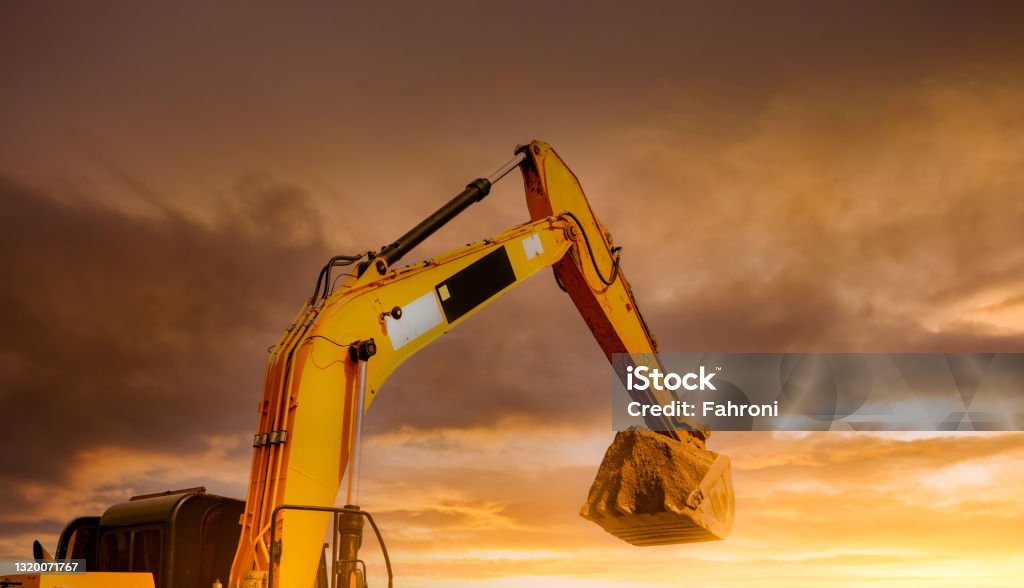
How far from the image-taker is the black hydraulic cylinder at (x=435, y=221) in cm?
866

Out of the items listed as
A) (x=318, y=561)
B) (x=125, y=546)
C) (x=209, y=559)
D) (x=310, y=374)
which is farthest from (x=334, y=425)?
(x=125, y=546)

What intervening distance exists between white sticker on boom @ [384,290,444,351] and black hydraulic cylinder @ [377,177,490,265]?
1.58ft

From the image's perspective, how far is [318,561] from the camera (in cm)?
714

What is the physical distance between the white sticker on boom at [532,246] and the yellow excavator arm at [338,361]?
0.01m

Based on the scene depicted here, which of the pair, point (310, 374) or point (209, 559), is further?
point (209, 559)

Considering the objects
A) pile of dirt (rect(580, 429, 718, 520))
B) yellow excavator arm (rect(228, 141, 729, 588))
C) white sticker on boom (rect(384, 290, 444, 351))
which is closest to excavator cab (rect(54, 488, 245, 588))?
yellow excavator arm (rect(228, 141, 729, 588))

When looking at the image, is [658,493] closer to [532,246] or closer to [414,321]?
[532,246]

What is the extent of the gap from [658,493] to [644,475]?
26cm

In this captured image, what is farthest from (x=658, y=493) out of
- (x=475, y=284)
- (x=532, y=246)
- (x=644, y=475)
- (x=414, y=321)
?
(x=414, y=321)

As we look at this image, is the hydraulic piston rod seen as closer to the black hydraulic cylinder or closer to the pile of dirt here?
the black hydraulic cylinder

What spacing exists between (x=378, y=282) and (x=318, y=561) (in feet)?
7.42

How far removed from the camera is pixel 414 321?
27.1 ft

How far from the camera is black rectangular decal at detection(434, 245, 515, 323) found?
8.75m

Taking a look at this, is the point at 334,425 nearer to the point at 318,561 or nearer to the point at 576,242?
the point at 318,561
